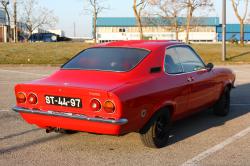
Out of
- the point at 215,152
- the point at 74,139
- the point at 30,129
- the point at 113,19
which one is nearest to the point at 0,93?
the point at 30,129

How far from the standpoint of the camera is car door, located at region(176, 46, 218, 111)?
6559 millimetres

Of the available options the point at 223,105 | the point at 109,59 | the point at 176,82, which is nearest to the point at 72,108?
the point at 109,59

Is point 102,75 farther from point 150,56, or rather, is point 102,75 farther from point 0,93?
point 0,93

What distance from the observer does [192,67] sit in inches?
270

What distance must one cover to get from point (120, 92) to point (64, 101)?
766 mm

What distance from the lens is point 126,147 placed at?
5.71 meters

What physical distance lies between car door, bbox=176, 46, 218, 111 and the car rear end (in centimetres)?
184

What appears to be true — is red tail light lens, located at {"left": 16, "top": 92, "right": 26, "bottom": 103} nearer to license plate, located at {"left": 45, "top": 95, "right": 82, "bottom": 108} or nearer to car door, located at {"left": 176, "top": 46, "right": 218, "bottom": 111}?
license plate, located at {"left": 45, "top": 95, "right": 82, "bottom": 108}

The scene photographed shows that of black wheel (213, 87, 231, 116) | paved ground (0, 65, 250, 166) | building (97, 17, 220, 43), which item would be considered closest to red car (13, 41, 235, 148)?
paved ground (0, 65, 250, 166)

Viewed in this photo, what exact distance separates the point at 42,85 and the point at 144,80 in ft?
4.39

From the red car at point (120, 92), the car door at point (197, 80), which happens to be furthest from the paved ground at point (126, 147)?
the car door at point (197, 80)

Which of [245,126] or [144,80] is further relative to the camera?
[245,126]

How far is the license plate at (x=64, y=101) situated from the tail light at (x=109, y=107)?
14.1 inches

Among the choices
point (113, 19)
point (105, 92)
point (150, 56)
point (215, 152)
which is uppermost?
point (113, 19)
